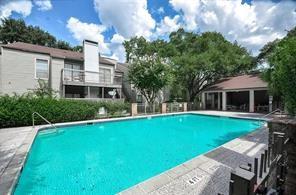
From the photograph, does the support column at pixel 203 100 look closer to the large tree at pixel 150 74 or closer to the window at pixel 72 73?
the large tree at pixel 150 74

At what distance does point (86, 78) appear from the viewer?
698 inches

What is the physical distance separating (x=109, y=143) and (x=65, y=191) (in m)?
4.53

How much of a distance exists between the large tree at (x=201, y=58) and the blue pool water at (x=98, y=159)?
515 inches

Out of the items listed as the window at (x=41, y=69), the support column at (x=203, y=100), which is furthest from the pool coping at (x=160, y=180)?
the support column at (x=203, y=100)

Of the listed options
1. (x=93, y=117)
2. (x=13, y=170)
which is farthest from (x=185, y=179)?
(x=93, y=117)

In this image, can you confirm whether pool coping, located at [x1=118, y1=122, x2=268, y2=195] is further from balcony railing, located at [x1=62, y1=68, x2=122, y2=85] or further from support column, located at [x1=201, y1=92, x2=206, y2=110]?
support column, located at [x1=201, y1=92, x2=206, y2=110]

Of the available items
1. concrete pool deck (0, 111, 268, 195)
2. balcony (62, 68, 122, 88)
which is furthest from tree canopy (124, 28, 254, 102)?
concrete pool deck (0, 111, 268, 195)

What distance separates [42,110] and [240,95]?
80.5 feet

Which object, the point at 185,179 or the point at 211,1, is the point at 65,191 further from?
the point at 211,1

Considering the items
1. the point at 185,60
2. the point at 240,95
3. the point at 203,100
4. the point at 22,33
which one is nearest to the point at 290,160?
the point at 185,60

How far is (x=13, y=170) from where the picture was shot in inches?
186

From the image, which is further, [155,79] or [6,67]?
[155,79]

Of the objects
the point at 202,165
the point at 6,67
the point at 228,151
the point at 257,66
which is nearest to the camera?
the point at 202,165

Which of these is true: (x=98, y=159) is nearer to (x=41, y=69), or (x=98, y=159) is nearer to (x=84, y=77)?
(x=84, y=77)
